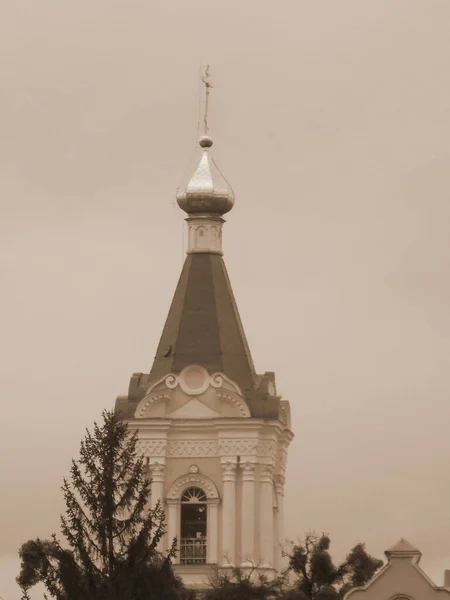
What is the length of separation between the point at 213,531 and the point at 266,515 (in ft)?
5.36

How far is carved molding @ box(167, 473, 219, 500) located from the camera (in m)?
82.2

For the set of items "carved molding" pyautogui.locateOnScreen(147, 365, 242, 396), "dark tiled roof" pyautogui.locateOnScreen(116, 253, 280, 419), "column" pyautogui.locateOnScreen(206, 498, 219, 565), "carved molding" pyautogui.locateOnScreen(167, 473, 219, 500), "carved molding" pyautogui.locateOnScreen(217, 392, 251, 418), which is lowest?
"column" pyautogui.locateOnScreen(206, 498, 219, 565)

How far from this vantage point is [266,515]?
82375 mm

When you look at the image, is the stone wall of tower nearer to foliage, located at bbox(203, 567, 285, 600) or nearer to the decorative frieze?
the decorative frieze

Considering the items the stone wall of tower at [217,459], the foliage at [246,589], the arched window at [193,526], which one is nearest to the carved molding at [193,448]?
the stone wall of tower at [217,459]

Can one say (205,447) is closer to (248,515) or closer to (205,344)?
(248,515)

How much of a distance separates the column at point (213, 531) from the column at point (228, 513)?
198 mm

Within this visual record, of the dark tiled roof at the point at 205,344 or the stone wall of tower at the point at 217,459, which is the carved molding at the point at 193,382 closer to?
the stone wall of tower at the point at 217,459

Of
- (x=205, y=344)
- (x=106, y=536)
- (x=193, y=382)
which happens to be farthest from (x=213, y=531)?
(x=106, y=536)

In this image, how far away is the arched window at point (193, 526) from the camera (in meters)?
81.7

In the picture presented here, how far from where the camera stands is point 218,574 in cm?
7975

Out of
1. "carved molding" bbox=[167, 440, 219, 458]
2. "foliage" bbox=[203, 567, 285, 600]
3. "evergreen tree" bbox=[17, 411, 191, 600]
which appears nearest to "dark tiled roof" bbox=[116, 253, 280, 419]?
"carved molding" bbox=[167, 440, 219, 458]

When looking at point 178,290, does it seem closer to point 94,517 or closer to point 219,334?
point 219,334

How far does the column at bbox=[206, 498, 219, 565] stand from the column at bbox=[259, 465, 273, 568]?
1241 mm
